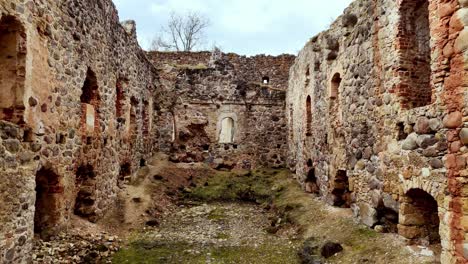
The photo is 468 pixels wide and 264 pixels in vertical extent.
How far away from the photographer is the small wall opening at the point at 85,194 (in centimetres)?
884

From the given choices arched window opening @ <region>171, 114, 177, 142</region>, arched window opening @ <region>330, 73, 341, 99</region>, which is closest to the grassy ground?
arched window opening @ <region>330, 73, 341, 99</region>

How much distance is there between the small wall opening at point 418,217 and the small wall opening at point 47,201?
631 cm

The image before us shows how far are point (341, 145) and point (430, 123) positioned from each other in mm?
3780

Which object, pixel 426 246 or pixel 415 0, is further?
pixel 415 0

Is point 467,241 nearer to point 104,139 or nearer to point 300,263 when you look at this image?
point 300,263

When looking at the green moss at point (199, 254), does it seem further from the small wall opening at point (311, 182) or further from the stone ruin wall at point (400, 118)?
the small wall opening at point (311, 182)

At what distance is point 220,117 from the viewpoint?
57.8 feet

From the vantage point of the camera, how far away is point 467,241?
383cm

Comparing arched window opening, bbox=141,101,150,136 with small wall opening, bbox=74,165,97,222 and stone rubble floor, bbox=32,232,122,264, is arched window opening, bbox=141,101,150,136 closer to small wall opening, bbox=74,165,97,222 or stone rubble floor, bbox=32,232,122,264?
small wall opening, bbox=74,165,97,222

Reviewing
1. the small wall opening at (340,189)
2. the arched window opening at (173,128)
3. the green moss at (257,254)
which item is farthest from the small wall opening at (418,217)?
the arched window opening at (173,128)

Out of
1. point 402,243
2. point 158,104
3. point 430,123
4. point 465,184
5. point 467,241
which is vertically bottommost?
point 402,243

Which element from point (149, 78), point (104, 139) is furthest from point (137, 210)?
point (149, 78)

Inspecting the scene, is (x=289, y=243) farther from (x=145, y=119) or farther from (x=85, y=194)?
(x=145, y=119)

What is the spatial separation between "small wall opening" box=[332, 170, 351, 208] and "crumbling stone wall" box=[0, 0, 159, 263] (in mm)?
5858
